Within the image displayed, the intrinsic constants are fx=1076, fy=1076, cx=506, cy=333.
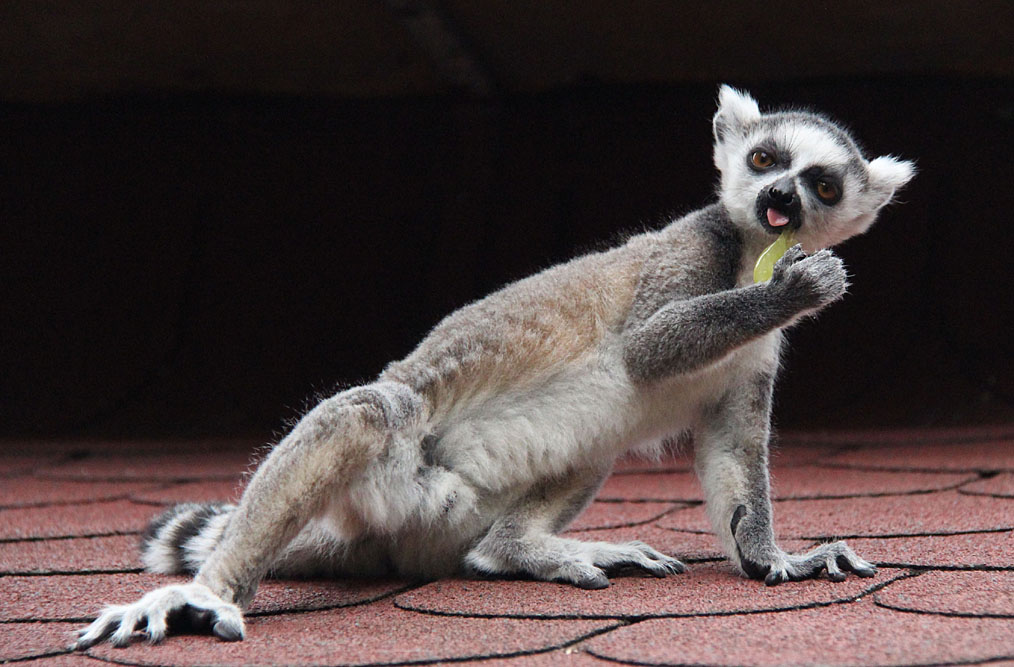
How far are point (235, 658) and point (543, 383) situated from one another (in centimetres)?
96

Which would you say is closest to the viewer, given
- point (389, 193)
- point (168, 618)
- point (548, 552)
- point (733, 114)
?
point (168, 618)

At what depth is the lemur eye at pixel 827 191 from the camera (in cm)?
257

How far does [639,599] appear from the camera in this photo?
2.03 metres

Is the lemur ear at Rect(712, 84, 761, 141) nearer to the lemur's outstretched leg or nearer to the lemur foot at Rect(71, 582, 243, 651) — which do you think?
the lemur's outstretched leg

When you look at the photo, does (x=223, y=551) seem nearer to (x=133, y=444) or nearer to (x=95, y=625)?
(x=95, y=625)

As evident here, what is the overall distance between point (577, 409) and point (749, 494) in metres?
0.42

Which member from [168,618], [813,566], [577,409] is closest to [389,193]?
[577,409]

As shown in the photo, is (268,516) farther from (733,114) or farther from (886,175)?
(886,175)

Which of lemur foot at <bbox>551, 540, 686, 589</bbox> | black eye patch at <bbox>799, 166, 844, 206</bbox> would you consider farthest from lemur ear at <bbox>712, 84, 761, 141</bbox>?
lemur foot at <bbox>551, 540, 686, 589</bbox>

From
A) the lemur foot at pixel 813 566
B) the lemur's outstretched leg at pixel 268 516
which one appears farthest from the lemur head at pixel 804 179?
the lemur's outstretched leg at pixel 268 516

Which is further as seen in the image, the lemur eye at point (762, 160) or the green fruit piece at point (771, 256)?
the lemur eye at point (762, 160)

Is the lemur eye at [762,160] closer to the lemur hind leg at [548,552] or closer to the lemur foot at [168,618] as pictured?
the lemur hind leg at [548,552]

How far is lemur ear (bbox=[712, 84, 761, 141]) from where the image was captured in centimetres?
286

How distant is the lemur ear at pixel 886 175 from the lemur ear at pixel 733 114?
1.08ft
